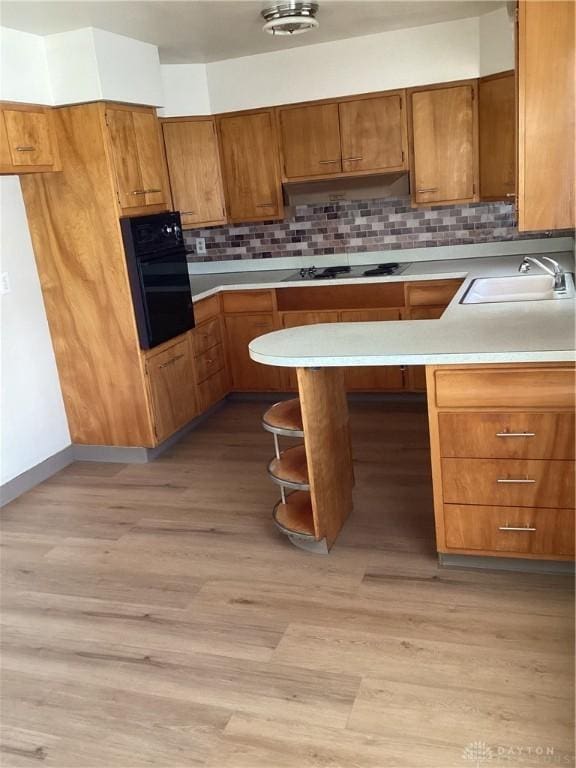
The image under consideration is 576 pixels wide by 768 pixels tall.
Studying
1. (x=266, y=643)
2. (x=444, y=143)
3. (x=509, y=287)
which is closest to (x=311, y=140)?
(x=444, y=143)

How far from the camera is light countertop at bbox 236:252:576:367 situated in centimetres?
232

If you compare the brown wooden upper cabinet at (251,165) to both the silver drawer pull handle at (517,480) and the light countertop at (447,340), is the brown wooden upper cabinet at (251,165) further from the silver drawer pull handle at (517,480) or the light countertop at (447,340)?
the silver drawer pull handle at (517,480)

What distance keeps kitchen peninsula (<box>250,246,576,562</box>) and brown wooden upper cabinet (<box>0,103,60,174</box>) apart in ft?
5.63

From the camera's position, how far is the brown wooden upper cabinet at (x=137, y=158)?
370 centimetres

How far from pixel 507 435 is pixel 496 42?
2.72m

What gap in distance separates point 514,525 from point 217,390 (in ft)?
9.05

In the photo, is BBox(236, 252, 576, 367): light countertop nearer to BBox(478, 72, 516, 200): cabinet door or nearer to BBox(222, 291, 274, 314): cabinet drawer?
BBox(478, 72, 516, 200): cabinet door

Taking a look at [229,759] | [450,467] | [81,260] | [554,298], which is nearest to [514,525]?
[450,467]

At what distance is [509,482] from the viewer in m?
2.48

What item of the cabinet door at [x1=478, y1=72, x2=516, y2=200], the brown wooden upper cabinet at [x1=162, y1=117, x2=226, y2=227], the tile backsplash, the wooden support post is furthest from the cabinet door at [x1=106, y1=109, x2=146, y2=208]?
the cabinet door at [x1=478, y1=72, x2=516, y2=200]

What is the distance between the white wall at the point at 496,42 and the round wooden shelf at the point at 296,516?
9.03 feet

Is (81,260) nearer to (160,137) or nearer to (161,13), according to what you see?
(160,137)

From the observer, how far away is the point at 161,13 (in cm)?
335

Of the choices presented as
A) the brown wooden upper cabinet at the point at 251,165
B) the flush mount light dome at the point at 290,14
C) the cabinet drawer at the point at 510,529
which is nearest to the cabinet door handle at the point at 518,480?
the cabinet drawer at the point at 510,529
